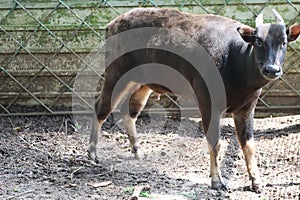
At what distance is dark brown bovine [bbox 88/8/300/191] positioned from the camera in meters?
4.89

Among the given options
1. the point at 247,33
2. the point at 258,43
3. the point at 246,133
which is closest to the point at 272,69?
the point at 258,43

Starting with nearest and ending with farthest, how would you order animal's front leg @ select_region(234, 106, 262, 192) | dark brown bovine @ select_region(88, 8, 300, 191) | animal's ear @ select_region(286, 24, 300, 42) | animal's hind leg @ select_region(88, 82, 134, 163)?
dark brown bovine @ select_region(88, 8, 300, 191)
animal's ear @ select_region(286, 24, 300, 42)
animal's front leg @ select_region(234, 106, 262, 192)
animal's hind leg @ select_region(88, 82, 134, 163)

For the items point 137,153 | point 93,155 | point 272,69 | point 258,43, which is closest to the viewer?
point 272,69

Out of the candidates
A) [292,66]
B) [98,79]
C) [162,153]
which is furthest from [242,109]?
[98,79]

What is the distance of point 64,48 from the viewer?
25.1ft

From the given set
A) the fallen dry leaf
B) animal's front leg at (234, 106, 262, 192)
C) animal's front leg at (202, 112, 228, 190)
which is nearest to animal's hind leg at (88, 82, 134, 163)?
the fallen dry leaf

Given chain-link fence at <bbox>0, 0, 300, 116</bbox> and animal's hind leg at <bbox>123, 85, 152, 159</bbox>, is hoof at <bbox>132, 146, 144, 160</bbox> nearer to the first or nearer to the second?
animal's hind leg at <bbox>123, 85, 152, 159</bbox>

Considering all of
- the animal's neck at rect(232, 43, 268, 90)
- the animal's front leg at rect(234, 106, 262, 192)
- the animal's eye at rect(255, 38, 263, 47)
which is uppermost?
the animal's eye at rect(255, 38, 263, 47)

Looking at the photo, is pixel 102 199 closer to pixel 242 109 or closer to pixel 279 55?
pixel 242 109

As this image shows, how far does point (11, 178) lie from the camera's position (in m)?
5.46

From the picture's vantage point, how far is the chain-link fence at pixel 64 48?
7414 millimetres

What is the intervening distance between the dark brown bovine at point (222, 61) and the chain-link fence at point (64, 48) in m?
1.52

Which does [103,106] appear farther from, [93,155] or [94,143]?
[93,155]

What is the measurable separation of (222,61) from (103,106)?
1.50 m
